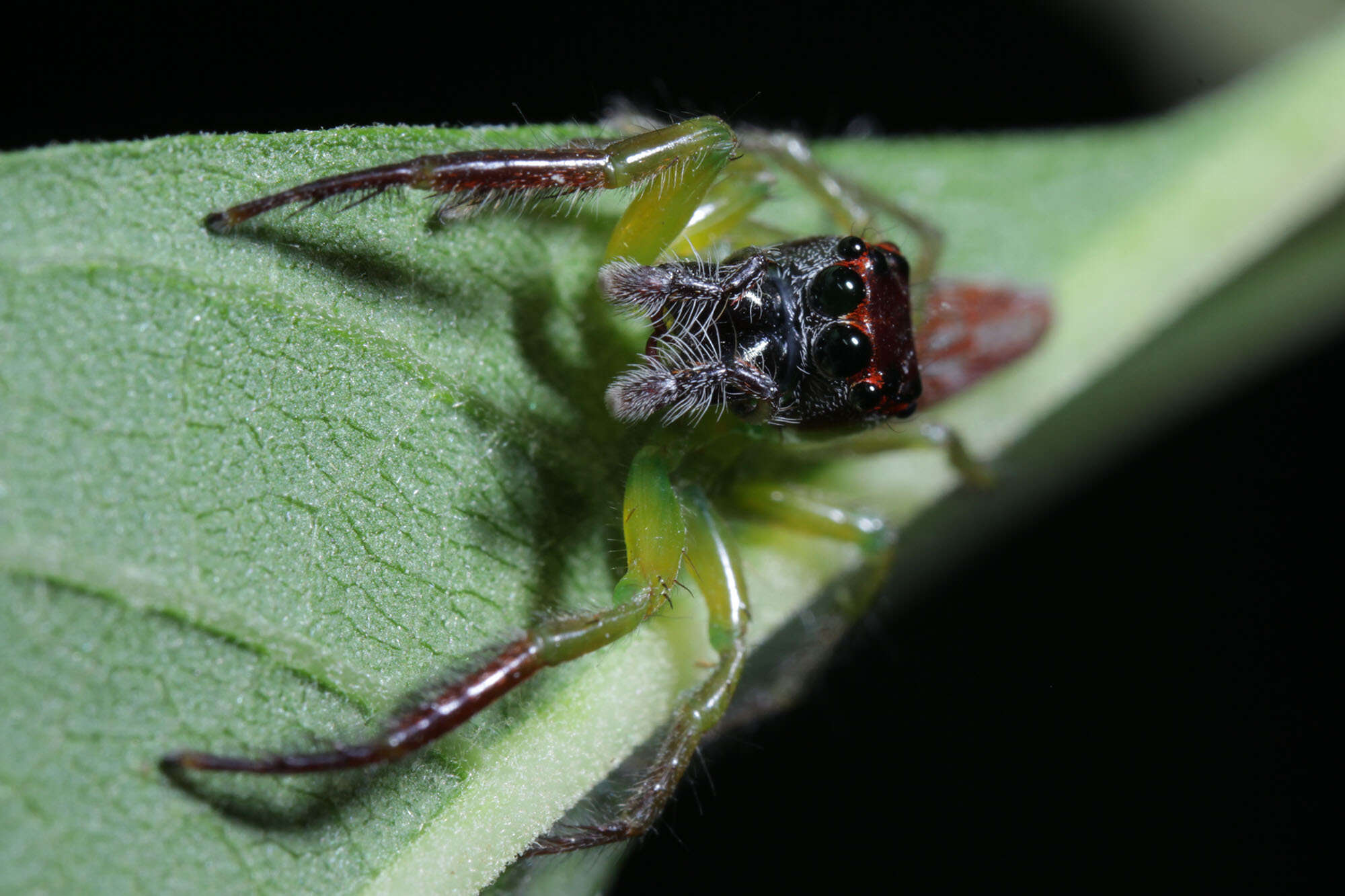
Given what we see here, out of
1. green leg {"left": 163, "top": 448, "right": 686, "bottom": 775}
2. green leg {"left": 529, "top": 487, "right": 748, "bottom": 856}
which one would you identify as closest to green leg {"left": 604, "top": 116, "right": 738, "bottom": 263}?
green leg {"left": 163, "top": 448, "right": 686, "bottom": 775}

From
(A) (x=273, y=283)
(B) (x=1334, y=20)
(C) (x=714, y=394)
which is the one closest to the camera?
(A) (x=273, y=283)

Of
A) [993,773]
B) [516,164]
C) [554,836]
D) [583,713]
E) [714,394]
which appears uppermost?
[516,164]

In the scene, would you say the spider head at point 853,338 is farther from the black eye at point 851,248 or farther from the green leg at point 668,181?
the green leg at point 668,181

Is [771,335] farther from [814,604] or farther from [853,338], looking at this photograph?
[814,604]

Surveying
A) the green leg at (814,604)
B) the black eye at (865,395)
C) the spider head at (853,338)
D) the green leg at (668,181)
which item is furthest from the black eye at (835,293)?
the green leg at (814,604)

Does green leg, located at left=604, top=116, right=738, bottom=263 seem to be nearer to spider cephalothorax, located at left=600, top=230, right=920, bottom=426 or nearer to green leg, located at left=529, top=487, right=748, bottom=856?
spider cephalothorax, located at left=600, top=230, right=920, bottom=426

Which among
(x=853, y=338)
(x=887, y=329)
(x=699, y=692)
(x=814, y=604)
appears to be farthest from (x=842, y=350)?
(x=814, y=604)

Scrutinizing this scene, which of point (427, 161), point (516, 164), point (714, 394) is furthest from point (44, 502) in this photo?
point (714, 394)

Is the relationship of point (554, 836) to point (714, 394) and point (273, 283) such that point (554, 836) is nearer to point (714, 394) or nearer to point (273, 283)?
point (714, 394)
